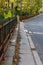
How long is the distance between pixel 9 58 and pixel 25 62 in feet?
2.49

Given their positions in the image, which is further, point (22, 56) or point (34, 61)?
point (22, 56)

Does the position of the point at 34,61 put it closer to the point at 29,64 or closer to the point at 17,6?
the point at 29,64

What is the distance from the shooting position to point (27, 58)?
10484 mm

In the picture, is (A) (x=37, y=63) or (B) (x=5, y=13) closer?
(A) (x=37, y=63)

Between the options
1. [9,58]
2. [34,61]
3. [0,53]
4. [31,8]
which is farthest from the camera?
[31,8]

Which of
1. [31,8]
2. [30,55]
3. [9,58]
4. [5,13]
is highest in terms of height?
[9,58]

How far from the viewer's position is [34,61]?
32.2 feet

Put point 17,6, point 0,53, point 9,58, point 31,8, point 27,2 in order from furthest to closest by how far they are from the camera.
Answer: point 31,8 < point 27,2 < point 17,6 < point 9,58 < point 0,53

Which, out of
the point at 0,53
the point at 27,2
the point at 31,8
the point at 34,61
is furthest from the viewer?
the point at 31,8

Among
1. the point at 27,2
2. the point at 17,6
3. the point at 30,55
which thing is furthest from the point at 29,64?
the point at 27,2

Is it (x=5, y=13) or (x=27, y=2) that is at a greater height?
(x=5, y=13)

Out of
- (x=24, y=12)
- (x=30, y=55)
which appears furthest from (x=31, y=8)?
(x=30, y=55)

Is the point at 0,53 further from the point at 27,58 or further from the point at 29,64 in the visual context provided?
the point at 27,58

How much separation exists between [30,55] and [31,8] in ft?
232
